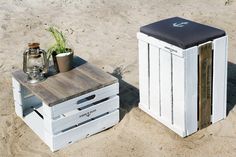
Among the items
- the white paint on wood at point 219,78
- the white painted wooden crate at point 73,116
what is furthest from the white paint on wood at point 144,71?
Result: the white paint on wood at point 219,78

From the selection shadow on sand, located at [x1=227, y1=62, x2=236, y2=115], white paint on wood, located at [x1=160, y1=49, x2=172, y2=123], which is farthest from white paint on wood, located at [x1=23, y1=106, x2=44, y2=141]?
shadow on sand, located at [x1=227, y1=62, x2=236, y2=115]

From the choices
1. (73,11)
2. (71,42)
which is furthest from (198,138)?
(73,11)

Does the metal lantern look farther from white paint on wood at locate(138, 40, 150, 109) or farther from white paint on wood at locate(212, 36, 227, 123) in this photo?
white paint on wood at locate(212, 36, 227, 123)

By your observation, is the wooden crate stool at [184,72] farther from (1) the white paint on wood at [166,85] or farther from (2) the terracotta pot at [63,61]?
(2) the terracotta pot at [63,61]

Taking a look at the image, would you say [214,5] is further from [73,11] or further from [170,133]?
[170,133]

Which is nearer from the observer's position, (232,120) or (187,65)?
(187,65)

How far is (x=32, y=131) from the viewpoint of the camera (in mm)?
4723

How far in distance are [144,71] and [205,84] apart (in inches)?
25.6

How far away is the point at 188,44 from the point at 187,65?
19 cm

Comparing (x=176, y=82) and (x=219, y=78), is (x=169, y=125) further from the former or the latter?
(x=219, y=78)

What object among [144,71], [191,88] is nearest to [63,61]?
[144,71]

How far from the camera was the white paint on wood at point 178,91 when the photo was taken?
4242 millimetres

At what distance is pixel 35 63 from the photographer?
4559 mm

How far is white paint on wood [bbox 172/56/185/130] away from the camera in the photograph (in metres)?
4.24
